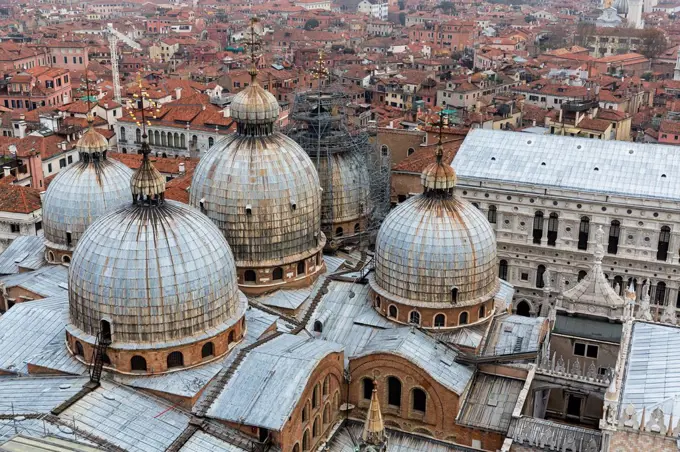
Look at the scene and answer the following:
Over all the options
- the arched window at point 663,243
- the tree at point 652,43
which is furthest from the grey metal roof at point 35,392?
the tree at point 652,43

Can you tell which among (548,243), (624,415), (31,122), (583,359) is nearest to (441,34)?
(31,122)

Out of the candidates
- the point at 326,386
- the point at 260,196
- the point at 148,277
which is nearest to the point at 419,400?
the point at 326,386

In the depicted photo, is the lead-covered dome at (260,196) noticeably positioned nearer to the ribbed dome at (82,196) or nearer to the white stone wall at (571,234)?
the ribbed dome at (82,196)

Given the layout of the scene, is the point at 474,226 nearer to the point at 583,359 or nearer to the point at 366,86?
the point at 583,359

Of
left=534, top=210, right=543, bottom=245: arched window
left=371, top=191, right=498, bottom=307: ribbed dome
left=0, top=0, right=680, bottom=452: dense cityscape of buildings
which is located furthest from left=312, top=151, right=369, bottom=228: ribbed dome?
left=534, top=210, right=543, bottom=245: arched window

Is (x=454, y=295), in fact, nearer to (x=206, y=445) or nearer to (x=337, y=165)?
(x=337, y=165)

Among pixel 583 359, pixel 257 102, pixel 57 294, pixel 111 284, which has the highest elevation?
pixel 257 102
